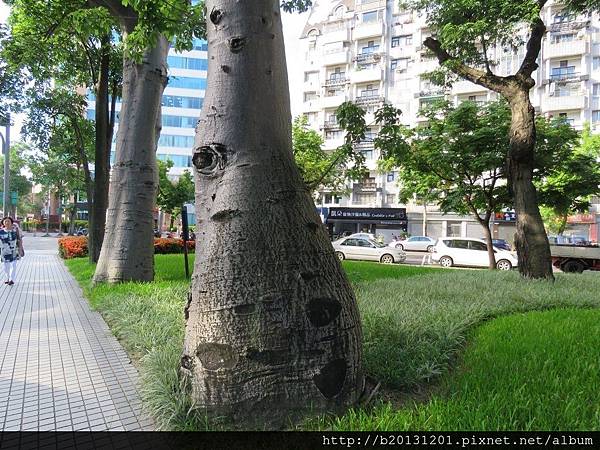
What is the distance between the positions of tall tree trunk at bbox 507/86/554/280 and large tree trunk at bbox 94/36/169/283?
305 inches

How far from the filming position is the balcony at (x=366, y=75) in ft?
143

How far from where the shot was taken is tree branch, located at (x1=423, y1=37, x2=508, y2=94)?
397 inches

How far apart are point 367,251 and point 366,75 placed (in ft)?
89.2

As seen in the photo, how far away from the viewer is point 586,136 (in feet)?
91.7

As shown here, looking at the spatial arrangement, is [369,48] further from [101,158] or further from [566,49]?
[101,158]

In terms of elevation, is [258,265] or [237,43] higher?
[237,43]

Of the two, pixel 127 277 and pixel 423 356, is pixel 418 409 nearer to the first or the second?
pixel 423 356

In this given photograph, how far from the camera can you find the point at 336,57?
4619 centimetres

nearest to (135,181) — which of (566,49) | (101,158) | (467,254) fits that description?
(101,158)

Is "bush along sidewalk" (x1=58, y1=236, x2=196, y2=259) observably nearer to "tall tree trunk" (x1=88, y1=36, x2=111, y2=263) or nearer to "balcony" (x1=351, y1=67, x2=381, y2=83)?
"tall tree trunk" (x1=88, y1=36, x2=111, y2=263)

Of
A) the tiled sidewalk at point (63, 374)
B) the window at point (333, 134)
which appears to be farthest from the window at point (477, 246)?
the window at point (333, 134)

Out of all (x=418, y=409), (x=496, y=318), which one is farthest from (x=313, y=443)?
(x=496, y=318)

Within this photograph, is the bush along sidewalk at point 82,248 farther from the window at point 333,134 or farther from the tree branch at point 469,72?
the window at point 333,134

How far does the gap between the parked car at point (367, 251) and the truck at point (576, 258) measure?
7199 mm
